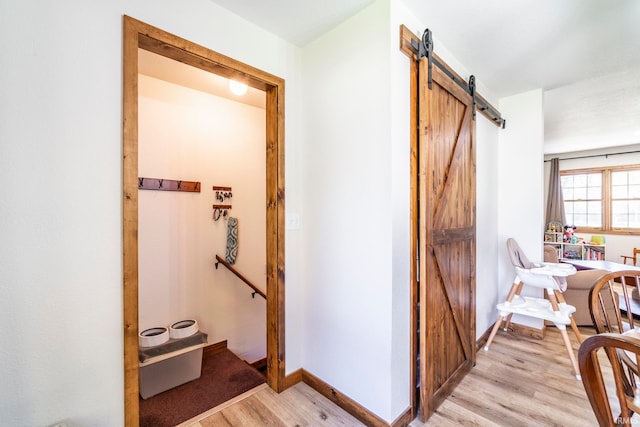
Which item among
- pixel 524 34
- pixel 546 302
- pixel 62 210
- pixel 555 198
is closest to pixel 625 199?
pixel 555 198

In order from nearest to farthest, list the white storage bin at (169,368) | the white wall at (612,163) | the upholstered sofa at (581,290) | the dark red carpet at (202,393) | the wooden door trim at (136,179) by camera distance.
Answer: the wooden door trim at (136,179) → the dark red carpet at (202,393) → the white storage bin at (169,368) → the upholstered sofa at (581,290) → the white wall at (612,163)

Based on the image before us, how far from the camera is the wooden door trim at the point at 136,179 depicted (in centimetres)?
136

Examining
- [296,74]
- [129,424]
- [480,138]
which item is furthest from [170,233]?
[480,138]

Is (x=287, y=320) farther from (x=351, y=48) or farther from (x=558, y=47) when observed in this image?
(x=558, y=47)

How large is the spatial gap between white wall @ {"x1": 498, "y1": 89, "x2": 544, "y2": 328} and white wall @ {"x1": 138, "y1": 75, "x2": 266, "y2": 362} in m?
2.69

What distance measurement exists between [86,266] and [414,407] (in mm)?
1971

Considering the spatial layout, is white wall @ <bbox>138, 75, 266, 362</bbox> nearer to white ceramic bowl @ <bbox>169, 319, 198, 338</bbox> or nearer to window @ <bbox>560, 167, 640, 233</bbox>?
white ceramic bowl @ <bbox>169, 319, 198, 338</bbox>

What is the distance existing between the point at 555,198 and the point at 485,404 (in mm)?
6297

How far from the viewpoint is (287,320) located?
207 cm

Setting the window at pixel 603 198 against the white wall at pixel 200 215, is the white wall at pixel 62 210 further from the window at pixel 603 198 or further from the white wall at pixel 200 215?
the window at pixel 603 198

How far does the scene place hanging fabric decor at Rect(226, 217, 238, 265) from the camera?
2920 millimetres

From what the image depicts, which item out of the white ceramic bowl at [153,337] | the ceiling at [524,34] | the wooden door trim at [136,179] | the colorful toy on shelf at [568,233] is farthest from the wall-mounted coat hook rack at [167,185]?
the colorful toy on shelf at [568,233]

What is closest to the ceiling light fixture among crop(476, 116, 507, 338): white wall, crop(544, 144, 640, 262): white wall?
crop(476, 116, 507, 338): white wall

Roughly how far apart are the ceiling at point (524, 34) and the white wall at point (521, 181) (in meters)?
0.23
